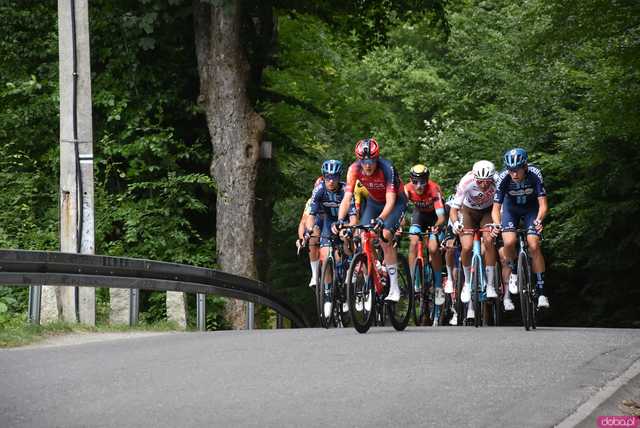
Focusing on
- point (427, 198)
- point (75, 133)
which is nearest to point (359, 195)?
point (427, 198)

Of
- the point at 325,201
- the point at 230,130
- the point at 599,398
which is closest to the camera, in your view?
the point at 599,398

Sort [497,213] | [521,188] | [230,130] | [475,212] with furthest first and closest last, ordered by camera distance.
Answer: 1. [230,130]
2. [475,212]
3. [497,213]
4. [521,188]

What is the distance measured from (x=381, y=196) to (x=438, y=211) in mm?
3293

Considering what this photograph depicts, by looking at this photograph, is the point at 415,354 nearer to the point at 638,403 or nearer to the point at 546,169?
the point at 638,403

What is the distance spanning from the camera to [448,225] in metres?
20.0

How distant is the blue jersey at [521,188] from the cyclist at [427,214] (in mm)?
3391

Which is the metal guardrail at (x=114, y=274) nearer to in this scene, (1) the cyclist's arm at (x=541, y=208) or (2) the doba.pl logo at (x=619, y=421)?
(1) the cyclist's arm at (x=541, y=208)

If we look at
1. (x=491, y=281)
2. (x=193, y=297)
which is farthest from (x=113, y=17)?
(x=491, y=281)

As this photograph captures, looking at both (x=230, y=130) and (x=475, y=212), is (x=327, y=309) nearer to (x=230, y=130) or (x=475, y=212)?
(x=475, y=212)

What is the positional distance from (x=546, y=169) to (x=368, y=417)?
83.0 ft

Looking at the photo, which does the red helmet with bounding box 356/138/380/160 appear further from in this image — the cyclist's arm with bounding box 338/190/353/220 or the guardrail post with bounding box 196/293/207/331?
the guardrail post with bounding box 196/293/207/331

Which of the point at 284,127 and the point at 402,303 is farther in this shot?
the point at 284,127

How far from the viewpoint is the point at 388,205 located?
15.2 metres

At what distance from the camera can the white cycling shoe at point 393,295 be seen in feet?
48.7
